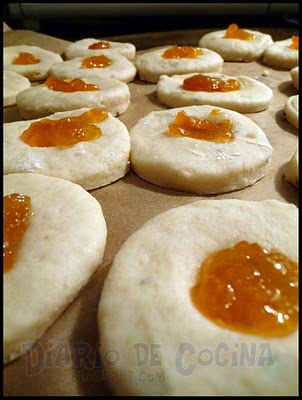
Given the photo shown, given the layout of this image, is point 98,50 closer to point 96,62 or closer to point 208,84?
point 96,62

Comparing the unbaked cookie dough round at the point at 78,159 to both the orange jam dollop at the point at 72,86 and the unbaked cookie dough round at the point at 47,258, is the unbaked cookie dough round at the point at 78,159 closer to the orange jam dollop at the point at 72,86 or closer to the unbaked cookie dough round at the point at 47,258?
the unbaked cookie dough round at the point at 47,258

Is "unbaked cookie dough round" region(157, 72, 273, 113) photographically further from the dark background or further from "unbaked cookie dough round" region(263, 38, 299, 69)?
the dark background

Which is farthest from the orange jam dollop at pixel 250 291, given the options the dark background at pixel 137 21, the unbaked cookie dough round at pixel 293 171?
the dark background at pixel 137 21

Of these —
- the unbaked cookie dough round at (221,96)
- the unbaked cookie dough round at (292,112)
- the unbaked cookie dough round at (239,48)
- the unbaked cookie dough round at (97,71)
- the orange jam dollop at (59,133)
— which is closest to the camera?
the orange jam dollop at (59,133)

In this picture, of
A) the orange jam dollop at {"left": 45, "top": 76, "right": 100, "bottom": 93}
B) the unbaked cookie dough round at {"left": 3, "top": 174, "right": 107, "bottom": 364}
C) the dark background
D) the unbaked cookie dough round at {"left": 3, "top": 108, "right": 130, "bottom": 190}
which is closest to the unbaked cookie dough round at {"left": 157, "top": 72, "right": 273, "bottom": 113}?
the orange jam dollop at {"left": 45, "top": 76, "right": 100, "bottom": 93}

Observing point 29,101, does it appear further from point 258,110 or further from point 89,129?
point 258,110

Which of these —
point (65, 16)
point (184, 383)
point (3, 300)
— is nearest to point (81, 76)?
point (65, 16)

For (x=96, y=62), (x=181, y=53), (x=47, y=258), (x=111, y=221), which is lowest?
(x=111, y=221)

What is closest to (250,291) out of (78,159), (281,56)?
(78,159)
